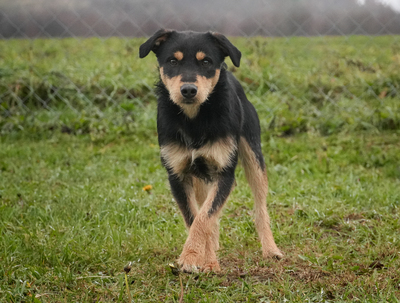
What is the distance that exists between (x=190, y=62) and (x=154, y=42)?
35cm

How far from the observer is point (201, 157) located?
138 inches

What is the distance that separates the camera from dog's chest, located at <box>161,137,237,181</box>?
3.47 meters

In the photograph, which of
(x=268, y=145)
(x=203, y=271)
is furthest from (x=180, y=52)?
(x=268, y=145)

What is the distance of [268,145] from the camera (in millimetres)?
6453

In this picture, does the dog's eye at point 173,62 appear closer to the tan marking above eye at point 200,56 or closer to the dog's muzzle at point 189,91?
the tan marking above eye at point 200,56

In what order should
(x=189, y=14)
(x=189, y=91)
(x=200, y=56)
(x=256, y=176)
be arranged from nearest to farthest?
(x=189, y=91) → (x=200, y=56) → (x=256, y=176) → (x=189, y=14)

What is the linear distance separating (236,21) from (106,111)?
2.46 metres

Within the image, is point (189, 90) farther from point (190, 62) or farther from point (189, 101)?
point (190, 62)

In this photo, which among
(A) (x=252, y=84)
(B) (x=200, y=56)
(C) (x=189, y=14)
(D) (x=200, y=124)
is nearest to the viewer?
(B) (x=200, y=56)

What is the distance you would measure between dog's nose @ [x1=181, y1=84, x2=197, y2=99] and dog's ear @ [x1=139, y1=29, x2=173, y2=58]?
0.46 m

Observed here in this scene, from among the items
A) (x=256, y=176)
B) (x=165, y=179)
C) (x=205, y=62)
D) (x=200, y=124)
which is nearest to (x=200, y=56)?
(x=205, y=62)

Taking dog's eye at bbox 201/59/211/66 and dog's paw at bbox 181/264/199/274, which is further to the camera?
dog's eye at bbox 201/59/211/66

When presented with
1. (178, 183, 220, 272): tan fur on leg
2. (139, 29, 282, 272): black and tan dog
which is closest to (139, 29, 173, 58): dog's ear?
(139, 29, 282, 272): black and tan dog

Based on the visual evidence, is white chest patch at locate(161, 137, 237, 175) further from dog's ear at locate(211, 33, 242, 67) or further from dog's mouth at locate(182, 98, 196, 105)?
dog's ear at locate(211, 33, 242, 67)
